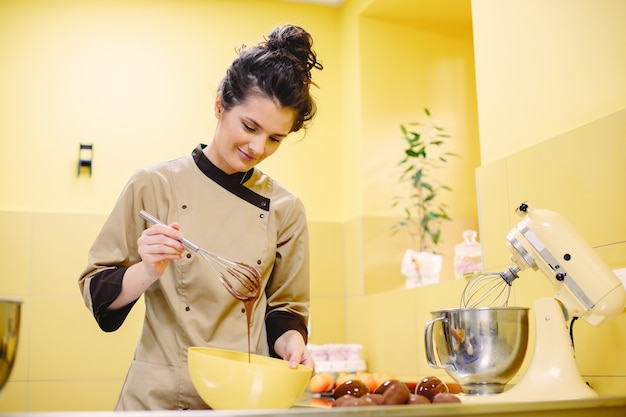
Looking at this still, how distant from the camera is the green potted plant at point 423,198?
10.5 ft

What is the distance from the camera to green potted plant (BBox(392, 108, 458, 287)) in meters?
3.19

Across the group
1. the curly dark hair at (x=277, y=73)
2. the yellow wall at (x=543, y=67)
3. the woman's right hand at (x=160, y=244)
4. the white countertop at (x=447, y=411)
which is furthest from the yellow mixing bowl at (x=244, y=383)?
the yellow wall at (x=543, y=67)

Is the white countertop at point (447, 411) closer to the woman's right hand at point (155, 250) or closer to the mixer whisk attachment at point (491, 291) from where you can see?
the woman's right hand at point (155, 250)

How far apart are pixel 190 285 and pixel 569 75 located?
48.8 inches

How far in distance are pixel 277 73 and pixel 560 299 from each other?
73 cm

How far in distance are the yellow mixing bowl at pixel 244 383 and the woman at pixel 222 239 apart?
1.14 feet

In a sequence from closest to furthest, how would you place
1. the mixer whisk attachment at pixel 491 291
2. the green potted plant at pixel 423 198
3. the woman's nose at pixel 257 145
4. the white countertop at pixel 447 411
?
the white countertop at pixel 447 411 < the woman's nose at pixel 257 145 < the mixer whisk attachment at pixel 491 291 < the green potted plant at pixel 423 198

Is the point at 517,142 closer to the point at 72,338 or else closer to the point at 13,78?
the point at 72,338

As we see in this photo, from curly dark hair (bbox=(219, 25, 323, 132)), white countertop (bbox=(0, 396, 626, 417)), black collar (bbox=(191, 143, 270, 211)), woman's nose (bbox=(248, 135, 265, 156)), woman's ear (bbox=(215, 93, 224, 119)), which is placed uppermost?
curly dark hair (bbox=(219, 25, 323, 132))

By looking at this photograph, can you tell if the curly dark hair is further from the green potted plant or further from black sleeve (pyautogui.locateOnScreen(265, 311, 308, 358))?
the green potted plant

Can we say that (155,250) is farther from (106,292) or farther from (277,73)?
(277,73)

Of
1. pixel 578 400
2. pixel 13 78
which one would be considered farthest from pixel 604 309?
pixel 13 78

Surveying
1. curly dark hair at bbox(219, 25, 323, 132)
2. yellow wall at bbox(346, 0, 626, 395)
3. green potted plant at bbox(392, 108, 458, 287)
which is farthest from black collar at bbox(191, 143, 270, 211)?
green potted plant at bbox(392, 108, 458, 287)

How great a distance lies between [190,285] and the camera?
1.44 m
